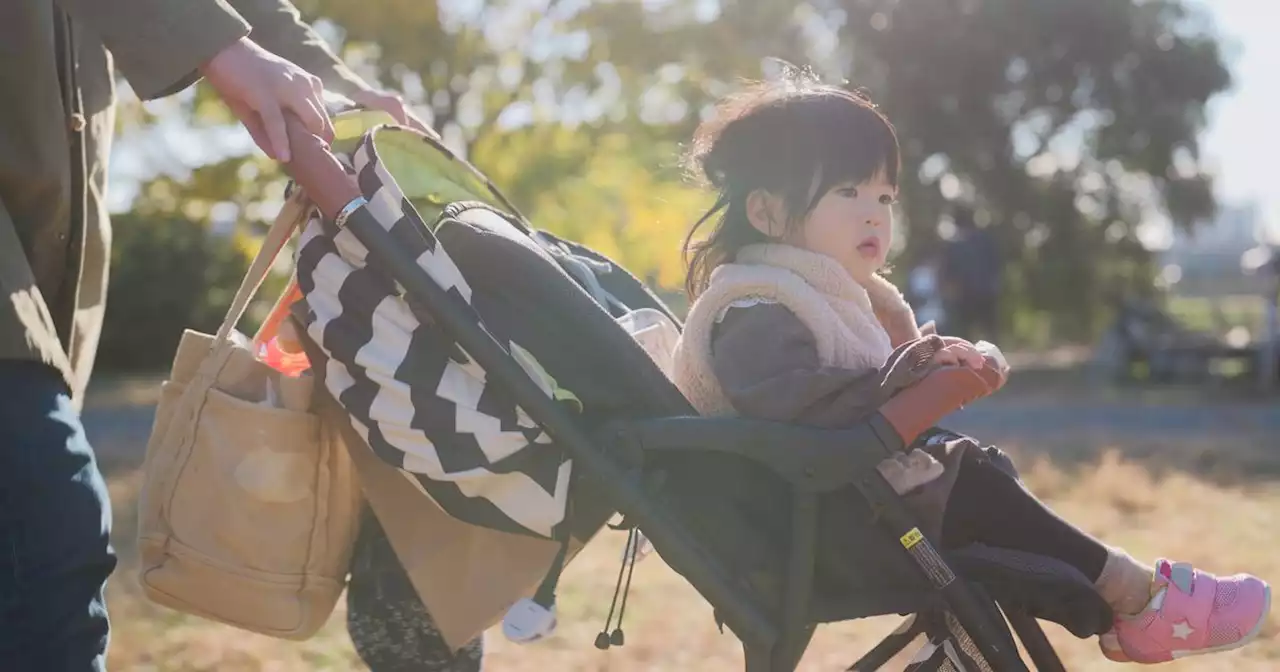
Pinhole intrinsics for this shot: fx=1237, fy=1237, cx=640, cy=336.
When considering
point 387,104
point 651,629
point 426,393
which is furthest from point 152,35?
point 651,629

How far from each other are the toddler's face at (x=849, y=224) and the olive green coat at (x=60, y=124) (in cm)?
93

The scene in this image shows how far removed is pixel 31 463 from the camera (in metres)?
1.45

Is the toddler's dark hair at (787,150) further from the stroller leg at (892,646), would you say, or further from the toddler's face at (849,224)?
the stroller leg at (892,646)

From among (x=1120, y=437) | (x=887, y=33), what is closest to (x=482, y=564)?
(x=1120, y=437)

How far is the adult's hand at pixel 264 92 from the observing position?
1621 mm

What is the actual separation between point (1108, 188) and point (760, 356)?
18.0 metres

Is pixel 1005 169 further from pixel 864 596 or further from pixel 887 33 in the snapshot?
pixel 864 596

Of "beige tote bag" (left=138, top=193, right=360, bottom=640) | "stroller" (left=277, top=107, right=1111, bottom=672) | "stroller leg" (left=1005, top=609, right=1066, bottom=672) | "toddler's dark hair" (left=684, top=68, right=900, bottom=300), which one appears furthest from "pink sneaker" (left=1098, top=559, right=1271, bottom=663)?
"beige tote bag" (left=138, top=193, right=360, bottom=640)

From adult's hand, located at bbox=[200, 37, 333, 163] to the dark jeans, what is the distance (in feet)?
1.41

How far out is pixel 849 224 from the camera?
2.04m

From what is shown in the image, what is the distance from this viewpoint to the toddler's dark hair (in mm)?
2029

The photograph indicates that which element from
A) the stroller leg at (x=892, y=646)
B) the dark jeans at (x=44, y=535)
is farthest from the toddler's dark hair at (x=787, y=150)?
the dark jeans at (x=44, y=535)

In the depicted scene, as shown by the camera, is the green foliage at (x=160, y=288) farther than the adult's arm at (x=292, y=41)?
Yes

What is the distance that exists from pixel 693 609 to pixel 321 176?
2395 millimetres
